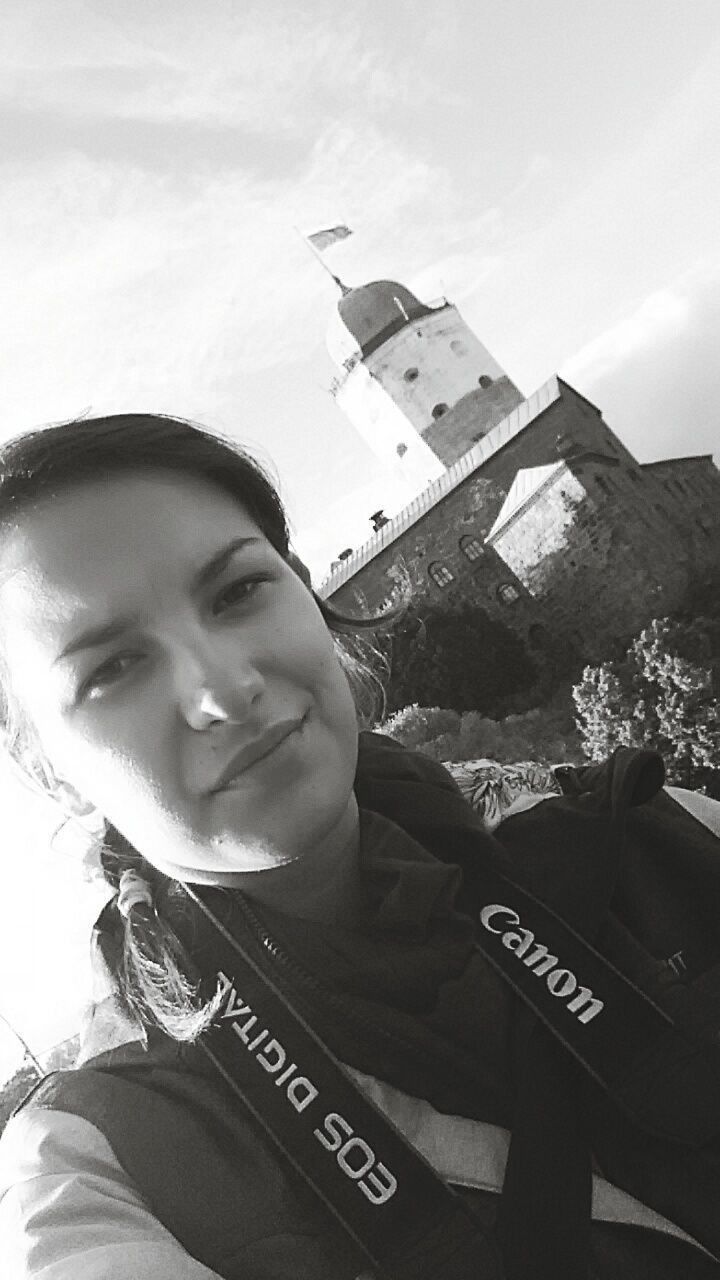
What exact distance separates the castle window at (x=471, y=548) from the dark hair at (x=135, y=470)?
28440mm

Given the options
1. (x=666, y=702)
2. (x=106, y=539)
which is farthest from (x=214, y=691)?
(x=666, y=702)

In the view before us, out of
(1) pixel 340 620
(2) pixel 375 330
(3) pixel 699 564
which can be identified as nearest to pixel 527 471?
(3) pixel 699 564

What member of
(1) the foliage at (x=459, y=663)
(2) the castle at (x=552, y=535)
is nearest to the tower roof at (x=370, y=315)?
(2) the castle at (x=552, y=535)

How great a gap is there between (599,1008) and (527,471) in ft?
94.7

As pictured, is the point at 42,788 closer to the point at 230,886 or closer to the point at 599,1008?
the point at 230,886

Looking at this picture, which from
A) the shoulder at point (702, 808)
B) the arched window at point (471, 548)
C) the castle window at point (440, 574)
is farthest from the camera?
the castle window at point (440, 574)

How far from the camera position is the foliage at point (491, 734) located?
73.2ft

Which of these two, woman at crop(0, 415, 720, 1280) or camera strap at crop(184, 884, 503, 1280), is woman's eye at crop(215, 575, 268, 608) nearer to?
woman at crop(0, 415, 720, 1280)

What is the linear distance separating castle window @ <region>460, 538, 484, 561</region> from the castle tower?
10851mm

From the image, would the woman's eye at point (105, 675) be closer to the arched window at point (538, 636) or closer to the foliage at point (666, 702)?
the foliage at point (666, 702)

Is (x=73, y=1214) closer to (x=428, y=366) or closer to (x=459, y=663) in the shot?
(x=459, y=663)

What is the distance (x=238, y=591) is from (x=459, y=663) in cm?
2656

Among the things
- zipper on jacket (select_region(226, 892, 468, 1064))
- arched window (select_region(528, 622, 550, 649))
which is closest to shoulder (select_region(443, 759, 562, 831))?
zipper on jacket (select_region(226, 892, 468, 1064))

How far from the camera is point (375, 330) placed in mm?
43000
